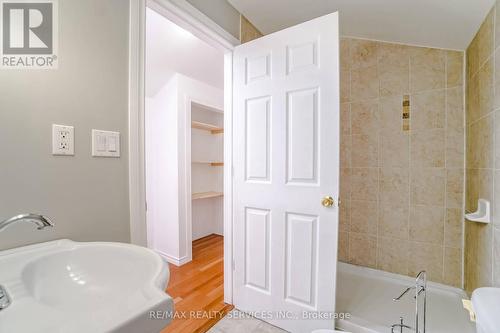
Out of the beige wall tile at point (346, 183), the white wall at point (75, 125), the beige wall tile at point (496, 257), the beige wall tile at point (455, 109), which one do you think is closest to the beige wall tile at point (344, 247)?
the beige wall tile at point (346, 183)

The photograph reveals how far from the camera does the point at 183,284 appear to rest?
2.14 m

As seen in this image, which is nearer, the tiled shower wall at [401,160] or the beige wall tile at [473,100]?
A: the beige wall tile at [473,100]

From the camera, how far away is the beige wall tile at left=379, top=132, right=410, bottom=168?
2.03 m

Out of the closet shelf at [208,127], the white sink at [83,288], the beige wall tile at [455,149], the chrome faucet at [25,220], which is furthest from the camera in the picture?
the closet shelf at [208,127]

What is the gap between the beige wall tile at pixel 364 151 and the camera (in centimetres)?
217

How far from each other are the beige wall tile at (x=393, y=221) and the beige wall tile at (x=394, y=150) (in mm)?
402

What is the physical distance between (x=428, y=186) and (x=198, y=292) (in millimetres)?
2223

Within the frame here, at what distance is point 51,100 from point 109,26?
0.41 meters

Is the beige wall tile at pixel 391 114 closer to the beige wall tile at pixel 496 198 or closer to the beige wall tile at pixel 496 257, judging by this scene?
the beige wall tile at pixel 496 198

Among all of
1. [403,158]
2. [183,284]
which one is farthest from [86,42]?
[403,158]

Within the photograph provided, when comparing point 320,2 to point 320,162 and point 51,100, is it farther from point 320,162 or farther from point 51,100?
point 51,100

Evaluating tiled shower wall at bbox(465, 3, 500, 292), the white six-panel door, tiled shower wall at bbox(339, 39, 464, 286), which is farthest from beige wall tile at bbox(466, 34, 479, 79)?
the white six-panel door

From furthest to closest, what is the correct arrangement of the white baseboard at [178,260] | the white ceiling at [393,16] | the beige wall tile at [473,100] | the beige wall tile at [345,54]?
the white baseboard at [178,260] → the beige wall tile at [345,54] → the beige wall tile at [473,100] → the white ceiling at [393,16]

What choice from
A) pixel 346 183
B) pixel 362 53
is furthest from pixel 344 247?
pixel 362 53
